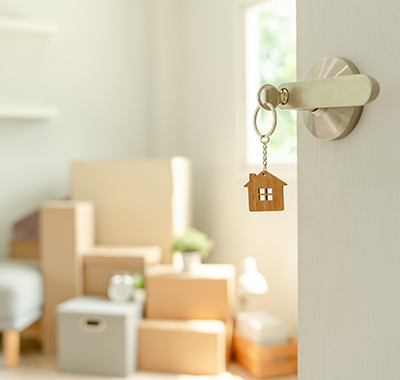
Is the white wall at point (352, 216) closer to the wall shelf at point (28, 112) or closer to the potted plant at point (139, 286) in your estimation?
the potted plant at point (139, 286)

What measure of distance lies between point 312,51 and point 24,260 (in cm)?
243

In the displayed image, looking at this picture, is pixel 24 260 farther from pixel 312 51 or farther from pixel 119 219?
pixel 312 51

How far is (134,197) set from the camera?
7.75ft

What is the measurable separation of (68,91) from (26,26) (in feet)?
1.33

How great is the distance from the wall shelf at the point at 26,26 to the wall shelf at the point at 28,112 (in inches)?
16.3

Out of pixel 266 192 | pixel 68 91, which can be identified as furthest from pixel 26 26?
pixel 266 192

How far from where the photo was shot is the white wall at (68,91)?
2.68 meters

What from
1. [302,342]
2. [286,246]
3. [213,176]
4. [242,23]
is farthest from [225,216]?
[302,342]

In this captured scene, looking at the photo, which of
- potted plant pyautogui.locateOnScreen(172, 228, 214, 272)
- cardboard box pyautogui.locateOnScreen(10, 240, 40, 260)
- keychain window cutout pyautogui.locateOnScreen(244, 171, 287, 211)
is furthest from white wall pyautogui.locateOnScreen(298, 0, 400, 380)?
cardboard box pyautogui.locateOnScreen(10, 240, 40, 260)

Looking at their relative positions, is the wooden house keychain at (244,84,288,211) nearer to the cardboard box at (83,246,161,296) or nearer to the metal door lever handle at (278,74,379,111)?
the metal door lever handle at (278,74,379,111)

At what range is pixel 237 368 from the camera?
80.0 inches

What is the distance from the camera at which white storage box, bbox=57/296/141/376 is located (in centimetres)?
195

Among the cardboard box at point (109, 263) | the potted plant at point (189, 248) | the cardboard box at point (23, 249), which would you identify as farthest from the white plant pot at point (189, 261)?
the cardboard box at point (23, 249)

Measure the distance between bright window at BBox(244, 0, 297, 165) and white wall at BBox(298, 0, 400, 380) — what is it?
1.78 metres
